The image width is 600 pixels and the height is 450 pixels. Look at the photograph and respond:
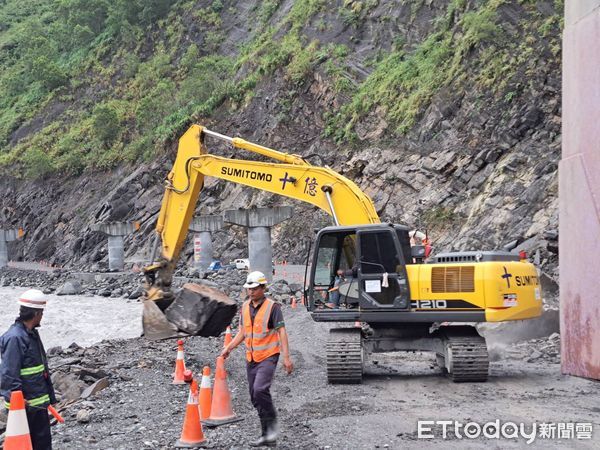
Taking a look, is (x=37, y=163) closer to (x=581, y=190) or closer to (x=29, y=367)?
(x=29, y=367)

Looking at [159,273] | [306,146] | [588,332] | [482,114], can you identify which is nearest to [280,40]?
[306,146]

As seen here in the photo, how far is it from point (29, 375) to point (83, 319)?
62.5ft

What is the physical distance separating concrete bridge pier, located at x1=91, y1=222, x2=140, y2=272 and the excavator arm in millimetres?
25308

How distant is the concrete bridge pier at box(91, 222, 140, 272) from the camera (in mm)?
39312

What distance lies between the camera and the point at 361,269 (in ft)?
32.0

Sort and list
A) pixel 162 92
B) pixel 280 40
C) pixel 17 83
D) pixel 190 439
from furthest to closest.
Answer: pixel 17 83 → pixel 162 92 → pixel 280 40 → pixel 190 439

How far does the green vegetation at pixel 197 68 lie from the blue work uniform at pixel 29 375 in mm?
23808

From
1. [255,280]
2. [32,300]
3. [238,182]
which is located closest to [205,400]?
[255,280]

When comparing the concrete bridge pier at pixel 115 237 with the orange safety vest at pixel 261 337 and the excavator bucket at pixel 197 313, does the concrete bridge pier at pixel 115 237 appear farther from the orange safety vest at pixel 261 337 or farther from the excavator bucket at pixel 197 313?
the orange safety vest at pixel 261 337

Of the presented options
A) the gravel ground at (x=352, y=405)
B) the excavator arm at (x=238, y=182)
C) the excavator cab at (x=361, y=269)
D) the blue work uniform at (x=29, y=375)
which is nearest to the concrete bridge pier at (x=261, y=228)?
the excavator arm at (x=238, y=182)

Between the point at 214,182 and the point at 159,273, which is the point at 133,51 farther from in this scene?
the point at 159,273

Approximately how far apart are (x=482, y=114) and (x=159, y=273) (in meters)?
17.2

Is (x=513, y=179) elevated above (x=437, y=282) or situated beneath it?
elevated above

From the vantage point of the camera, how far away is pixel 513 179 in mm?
23672
